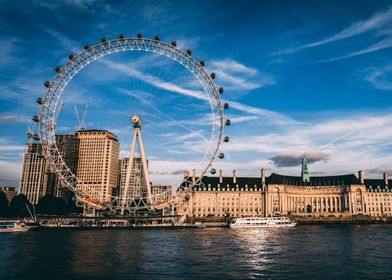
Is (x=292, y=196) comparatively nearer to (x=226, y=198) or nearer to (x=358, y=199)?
(x=358, y=199)

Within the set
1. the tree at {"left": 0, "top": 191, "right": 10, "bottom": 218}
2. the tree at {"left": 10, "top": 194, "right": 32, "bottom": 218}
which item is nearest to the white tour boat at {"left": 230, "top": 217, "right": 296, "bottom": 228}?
the tree at {"left": 10, "top": 194, "right": 32, "bottom": 218}

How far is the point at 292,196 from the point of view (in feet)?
610

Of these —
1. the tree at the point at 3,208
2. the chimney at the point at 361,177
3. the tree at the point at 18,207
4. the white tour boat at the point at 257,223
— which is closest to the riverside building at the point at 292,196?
the chimney at the point at 361,177

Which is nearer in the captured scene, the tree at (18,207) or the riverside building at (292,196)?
the tree at (18,207)

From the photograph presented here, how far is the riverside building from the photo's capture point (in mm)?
170250

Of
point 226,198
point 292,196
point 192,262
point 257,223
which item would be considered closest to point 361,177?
point 292,196

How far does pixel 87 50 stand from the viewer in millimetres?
75375

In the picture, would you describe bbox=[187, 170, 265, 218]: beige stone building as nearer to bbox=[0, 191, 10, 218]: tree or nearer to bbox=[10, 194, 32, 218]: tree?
bbox=[10, 194, 32, 218]: tree

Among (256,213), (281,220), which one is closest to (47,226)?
(281,220)

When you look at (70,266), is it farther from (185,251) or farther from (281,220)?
(281,220)

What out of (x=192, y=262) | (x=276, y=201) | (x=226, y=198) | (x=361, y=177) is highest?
(x=361, y=177)

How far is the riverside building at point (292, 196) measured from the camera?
17025 centimetres

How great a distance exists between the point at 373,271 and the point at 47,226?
9101cm

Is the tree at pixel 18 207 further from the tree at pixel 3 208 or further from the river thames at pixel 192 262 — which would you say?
the river thames at pixel 192 262
